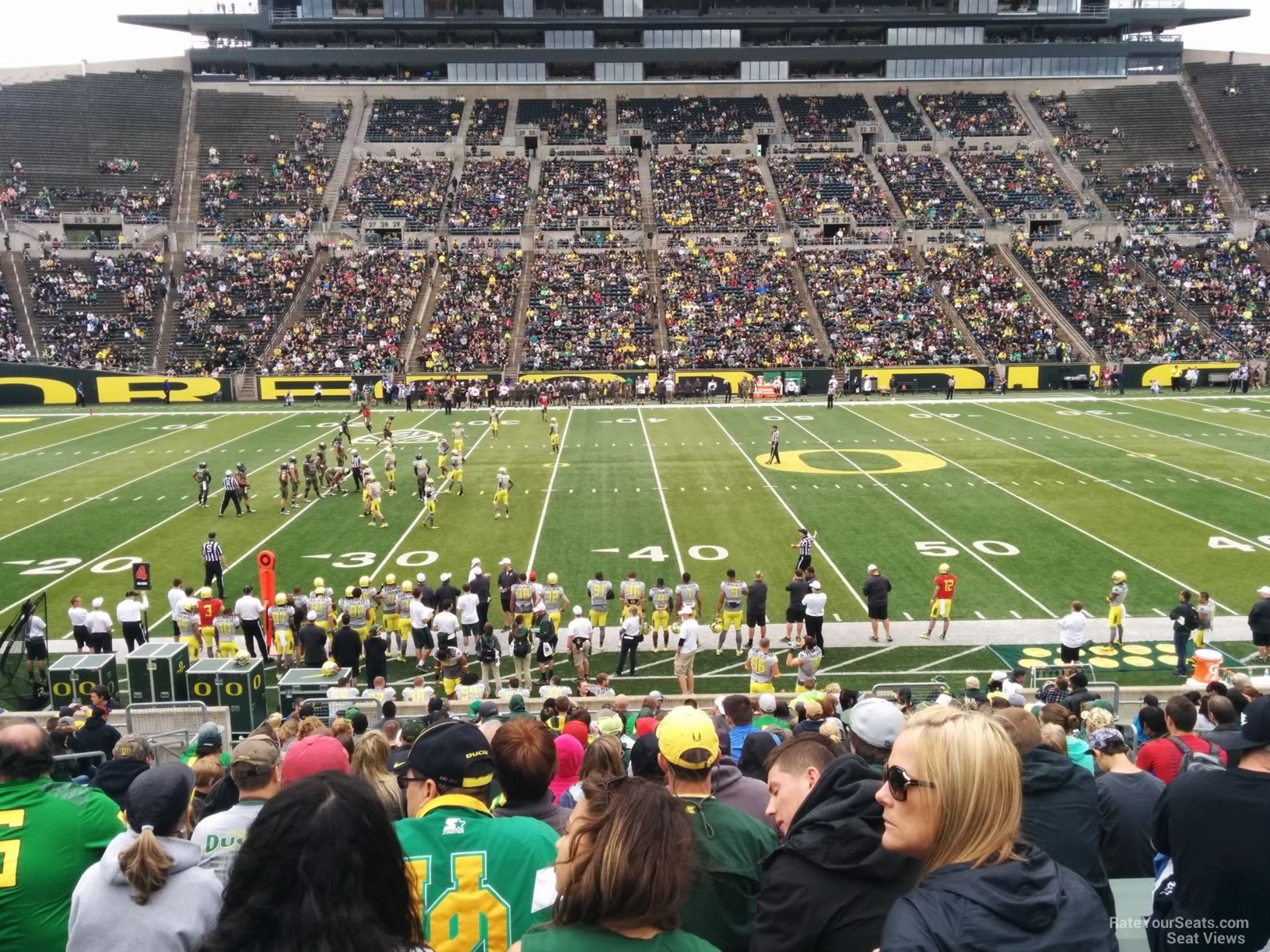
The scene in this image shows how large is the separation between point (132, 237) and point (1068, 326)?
56652 millimetres

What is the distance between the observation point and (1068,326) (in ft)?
170

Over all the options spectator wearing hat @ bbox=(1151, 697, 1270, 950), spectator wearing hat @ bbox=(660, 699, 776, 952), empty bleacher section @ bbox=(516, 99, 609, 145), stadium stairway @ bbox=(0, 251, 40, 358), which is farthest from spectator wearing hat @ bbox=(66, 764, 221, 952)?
empty bleacher section @ bbox=(516, 99, 609, 145)

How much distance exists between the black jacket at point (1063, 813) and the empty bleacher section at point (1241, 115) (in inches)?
2819

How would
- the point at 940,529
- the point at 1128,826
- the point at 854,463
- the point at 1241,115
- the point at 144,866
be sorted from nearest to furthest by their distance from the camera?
the point at 144,866, the point at 1128,826, the point at 940,529, the point at 854,463, the point at 1241,115

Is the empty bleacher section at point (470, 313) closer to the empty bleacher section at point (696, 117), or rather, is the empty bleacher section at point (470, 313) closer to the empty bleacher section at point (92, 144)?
the empty bleacher section at point (696, 117)

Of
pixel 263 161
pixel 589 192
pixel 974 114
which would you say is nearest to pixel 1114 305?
pixel 974 114

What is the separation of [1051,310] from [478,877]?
56541 mm

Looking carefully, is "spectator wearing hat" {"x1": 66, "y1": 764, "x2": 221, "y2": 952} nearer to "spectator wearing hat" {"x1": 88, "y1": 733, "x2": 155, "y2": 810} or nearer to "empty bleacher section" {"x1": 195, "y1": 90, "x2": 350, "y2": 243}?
"spectator wearing hat" {"x1": 88, "y1": 733, "x2": 155, "y2": 810}

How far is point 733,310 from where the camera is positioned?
53.2 metres

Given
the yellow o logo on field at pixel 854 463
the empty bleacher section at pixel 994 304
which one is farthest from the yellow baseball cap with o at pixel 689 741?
the empty bleacher section at pixel 994 304

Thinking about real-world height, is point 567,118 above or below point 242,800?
above

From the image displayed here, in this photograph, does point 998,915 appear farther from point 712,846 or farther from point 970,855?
point 712,846

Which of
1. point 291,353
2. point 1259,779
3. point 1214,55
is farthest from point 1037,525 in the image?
point 1214,55

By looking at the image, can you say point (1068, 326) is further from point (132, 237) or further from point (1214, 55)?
point (132, 237)
